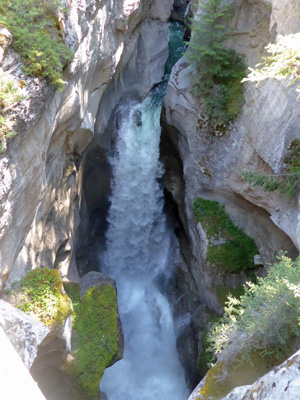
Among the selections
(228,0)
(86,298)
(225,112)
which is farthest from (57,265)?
(228,0)

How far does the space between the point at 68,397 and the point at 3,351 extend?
27.3ft

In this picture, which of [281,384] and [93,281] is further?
[93,281]

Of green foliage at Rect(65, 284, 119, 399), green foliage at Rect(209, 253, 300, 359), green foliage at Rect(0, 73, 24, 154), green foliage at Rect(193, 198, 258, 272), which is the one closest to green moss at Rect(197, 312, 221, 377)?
green foliage at Rect(193, 198, 258, 272)

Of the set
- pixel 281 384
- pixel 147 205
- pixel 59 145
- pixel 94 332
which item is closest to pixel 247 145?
pixel 59 145

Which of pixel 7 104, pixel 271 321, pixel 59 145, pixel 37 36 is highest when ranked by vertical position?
pixel 37 36

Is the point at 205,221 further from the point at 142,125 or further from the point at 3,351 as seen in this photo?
the point at 3,351

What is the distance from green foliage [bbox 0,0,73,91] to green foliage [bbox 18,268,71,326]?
16.9ft

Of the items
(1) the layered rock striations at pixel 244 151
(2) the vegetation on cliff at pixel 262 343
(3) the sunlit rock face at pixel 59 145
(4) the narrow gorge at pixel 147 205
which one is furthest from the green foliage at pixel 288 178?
(3) the sunlit rock face at pixel 59 145

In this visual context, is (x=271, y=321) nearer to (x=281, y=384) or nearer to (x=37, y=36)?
(x=281, y=384)

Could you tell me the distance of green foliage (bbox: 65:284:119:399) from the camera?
10098mm

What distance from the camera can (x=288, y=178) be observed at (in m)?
9.69

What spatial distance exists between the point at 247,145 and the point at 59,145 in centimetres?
673

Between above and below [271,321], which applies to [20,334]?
above

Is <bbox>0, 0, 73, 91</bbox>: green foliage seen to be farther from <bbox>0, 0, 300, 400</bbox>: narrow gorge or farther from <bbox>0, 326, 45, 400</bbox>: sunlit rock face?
<bbox>0, 326, 45, 400</bbox>: sunlit rock face
